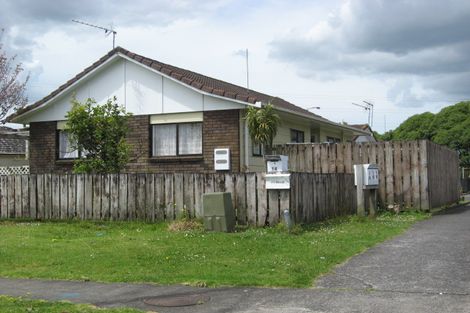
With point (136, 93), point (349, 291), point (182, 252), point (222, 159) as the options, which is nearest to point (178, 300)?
point (349, 291)

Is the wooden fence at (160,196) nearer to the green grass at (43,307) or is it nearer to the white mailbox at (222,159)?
the white mailbox at (222,159)

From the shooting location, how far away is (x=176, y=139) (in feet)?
66.1

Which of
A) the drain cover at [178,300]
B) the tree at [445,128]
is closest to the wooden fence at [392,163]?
the drain cover at [178,300]

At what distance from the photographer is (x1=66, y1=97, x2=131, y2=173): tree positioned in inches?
671

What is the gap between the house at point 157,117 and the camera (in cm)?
1927

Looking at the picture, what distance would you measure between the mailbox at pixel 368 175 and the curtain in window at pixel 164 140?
6.67 metres

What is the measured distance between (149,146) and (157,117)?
104cm

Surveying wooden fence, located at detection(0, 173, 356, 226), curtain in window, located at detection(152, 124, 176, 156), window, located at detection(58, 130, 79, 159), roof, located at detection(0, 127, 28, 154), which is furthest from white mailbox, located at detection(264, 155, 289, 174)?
roof, located at detection(0, 127, 28, 154)

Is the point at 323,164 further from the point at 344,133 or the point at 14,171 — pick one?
the point at 14,171

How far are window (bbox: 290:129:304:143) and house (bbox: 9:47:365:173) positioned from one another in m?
→ 0.27

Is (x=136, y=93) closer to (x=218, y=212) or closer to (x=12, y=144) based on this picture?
(x=218, y=212)

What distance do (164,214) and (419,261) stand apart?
288 inches

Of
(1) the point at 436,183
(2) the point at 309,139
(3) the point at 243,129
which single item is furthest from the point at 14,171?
(1) the point at 436,183

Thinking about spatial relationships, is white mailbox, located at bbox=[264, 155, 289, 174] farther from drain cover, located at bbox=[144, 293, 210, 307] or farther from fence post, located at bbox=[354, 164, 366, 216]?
drain cover, located at bbox=[144, 293, 210, 307]
